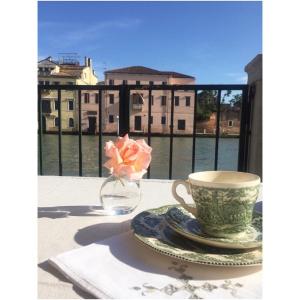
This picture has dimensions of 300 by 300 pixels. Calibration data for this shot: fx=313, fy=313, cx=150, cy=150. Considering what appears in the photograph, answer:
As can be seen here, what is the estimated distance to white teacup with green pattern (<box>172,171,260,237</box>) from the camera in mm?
324

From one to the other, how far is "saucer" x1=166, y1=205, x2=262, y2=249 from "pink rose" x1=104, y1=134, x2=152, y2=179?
87 mm

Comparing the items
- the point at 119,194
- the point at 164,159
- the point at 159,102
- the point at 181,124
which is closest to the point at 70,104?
the point at 159,102

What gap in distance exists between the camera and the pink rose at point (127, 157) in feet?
1.49

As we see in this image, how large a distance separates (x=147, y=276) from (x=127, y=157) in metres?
0.22

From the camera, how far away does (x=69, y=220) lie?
427mm

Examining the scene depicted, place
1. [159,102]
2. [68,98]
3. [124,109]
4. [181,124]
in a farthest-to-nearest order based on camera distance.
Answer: [159,102]
[181,124]
[68,98]
[124,109]

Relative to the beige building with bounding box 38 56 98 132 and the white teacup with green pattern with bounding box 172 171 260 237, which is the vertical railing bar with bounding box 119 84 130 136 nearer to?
the white teacup with green pattern with bounding box 172 171 260 237

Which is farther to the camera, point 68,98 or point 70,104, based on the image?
point 70,104

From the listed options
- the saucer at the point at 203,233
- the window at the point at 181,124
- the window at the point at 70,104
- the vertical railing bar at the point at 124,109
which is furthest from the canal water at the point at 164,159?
the window at the point at 70,104

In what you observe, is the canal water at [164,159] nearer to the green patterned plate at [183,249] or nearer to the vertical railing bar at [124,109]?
the vertical railing bar at [124,109]

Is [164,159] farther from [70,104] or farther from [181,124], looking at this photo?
[70,104]

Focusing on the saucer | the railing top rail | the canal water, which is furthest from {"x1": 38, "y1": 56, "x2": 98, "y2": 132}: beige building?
the saucer
